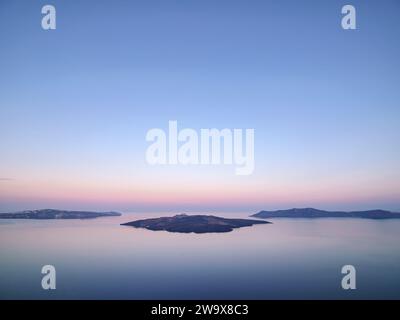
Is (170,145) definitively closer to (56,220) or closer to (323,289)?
(56,220)

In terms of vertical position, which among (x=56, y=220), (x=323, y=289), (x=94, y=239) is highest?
(x=56, y=220)
